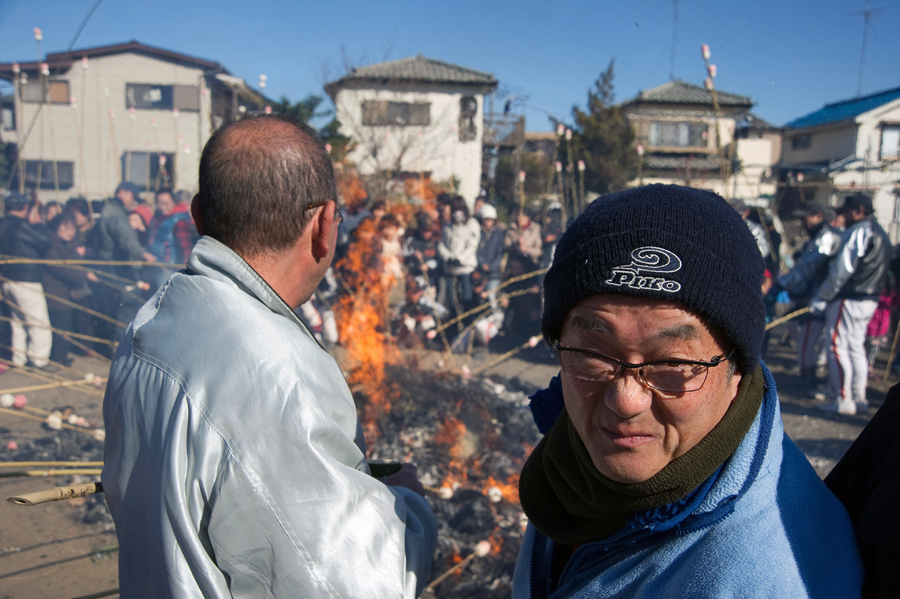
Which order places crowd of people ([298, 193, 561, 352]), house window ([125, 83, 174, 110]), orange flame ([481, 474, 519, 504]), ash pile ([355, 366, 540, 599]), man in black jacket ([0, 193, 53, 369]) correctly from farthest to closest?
1. house window ([125, 83, 174, 110])
2. crowd of people ([298, 193, 561, 352])
3. man in black jacket ([0, 193, 53, 369])
4. orange flame ([481, 474, 519, 504])
5. ash pile ([355, 366, 540, 599])

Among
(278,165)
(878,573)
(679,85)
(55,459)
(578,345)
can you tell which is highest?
(679,85)

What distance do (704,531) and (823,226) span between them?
299 inches

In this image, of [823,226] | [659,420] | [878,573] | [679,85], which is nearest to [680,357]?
[659,420]

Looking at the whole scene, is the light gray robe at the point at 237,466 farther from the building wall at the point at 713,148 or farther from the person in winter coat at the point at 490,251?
the person in winter coat at the point at 490,251

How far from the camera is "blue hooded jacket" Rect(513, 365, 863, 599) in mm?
932

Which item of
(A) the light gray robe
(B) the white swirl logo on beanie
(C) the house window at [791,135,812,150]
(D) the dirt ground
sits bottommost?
(D) the dirt ground

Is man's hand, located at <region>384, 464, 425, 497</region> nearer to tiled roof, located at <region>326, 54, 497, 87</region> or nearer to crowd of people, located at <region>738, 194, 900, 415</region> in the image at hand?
crowd of people, located at <region>738, 194, 900, 415</region>

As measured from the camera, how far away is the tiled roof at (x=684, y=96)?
8805 mm

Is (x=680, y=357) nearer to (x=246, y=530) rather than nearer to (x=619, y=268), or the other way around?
(x=619, y=268)

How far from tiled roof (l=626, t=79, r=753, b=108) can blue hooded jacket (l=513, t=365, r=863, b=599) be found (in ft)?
28.2

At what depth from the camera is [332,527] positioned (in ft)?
4.26

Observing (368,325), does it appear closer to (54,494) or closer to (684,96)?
(54,494)

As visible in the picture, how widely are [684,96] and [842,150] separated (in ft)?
33.3

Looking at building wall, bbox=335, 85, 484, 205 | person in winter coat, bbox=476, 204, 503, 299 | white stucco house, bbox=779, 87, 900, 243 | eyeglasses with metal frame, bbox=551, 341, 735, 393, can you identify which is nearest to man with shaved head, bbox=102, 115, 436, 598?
eyeglasses with metal frame, bbox=551, 341, 735, 393
